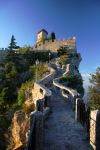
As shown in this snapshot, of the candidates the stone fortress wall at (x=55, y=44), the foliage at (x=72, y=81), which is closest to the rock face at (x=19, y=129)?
the foliage at (x=72, y=81)

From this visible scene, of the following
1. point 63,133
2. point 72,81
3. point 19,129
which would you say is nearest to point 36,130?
point 63,133

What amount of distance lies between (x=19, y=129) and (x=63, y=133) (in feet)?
41.3

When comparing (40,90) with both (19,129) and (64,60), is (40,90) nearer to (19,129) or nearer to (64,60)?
(19,129)

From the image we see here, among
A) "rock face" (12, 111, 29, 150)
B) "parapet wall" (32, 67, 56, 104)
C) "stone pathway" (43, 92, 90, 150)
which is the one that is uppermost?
"parapet wall" (32, 67, 56, 104)

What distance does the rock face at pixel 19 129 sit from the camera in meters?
31.0

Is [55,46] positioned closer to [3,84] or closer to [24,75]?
[24,75]

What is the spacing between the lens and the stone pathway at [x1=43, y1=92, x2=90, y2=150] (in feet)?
60.6

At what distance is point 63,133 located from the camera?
20562 mm

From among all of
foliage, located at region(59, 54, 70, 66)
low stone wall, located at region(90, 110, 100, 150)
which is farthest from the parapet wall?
low stone wall, located at region(90, 110, 100, 150)

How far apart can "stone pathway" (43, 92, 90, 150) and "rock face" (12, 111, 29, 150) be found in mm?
5211

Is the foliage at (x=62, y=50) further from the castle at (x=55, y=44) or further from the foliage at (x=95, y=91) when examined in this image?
the foliage at (x=95, y=91)

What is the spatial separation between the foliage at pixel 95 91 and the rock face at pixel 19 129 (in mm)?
6452

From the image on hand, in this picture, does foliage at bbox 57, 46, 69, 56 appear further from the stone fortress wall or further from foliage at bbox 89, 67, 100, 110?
foliage at bbox 89, 67, 100, 110

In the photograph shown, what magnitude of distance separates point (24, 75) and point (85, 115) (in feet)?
118
